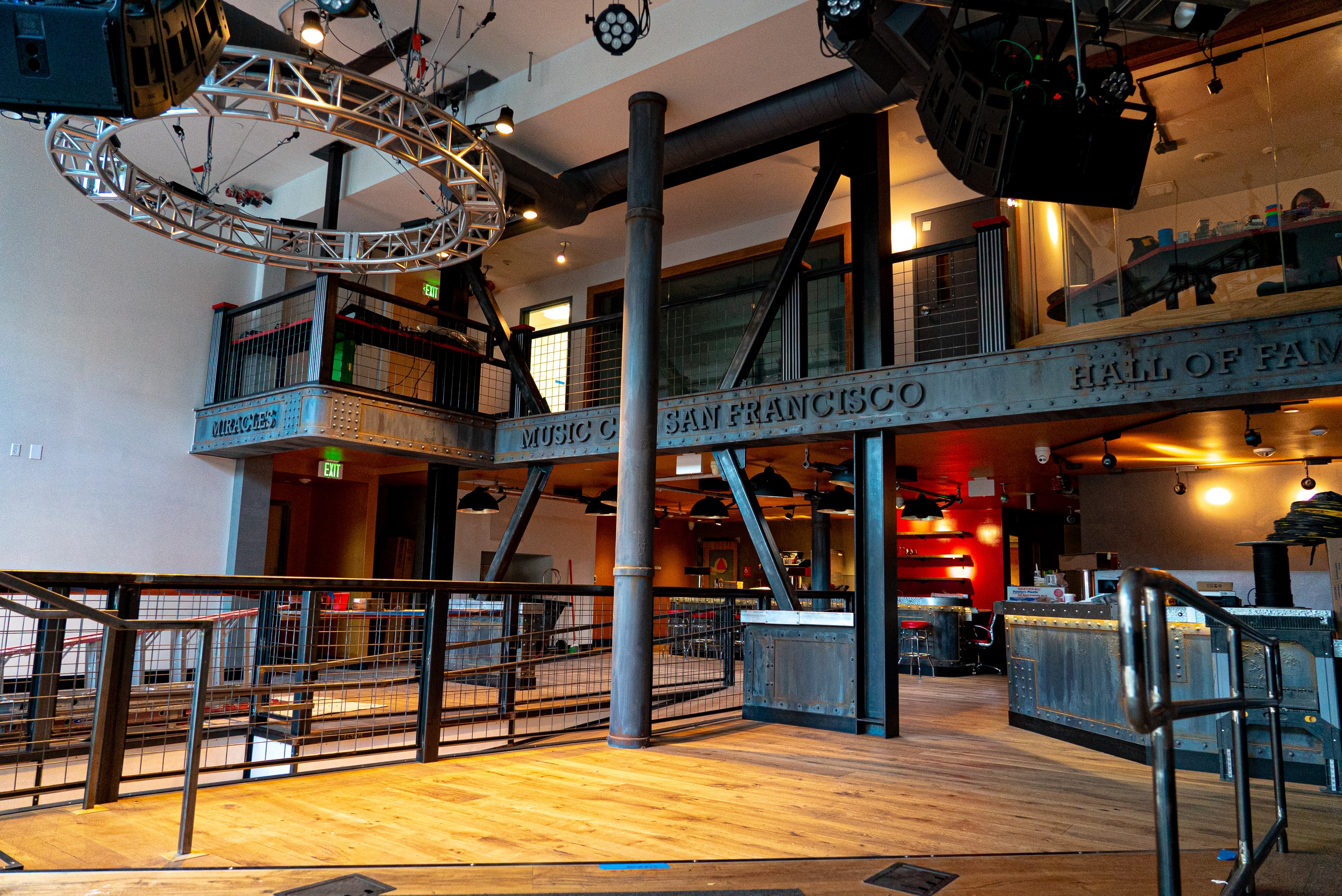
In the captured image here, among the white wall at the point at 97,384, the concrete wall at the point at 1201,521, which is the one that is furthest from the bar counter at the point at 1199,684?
the white wall at the point at 97,384

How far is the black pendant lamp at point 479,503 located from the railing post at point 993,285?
7.33 m

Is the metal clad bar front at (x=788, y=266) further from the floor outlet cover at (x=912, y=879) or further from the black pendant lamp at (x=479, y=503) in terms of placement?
the floor outlet cover at (x=912, y=879)

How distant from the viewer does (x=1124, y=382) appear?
6012 millimetres

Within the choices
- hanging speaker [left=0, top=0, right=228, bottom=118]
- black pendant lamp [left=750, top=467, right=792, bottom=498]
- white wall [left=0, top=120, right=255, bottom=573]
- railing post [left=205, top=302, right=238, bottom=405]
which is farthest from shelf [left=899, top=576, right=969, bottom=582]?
hanging speaker [left=0, top=0, right=228, bottom=118]

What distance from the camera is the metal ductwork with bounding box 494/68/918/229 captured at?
24.2 feet

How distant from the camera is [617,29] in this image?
6.36 meters

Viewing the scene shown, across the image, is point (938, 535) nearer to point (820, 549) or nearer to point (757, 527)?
point (820, 549)

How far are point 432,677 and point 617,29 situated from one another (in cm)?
481

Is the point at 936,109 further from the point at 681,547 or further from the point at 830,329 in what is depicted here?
the point at 681,547

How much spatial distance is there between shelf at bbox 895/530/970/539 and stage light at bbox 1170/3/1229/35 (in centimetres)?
1363

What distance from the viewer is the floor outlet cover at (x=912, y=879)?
116 inches

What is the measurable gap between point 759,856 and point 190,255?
10184 mm

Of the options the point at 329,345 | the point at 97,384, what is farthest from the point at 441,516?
the point at 97,384

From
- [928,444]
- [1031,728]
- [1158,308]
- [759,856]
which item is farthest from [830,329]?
[759,856]
